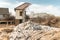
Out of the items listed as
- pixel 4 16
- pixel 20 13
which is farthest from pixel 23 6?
pixel 4 16

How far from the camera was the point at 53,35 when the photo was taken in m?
14.4

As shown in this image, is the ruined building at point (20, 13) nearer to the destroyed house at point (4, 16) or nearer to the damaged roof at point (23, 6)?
the damaged roof at point (23, 6)

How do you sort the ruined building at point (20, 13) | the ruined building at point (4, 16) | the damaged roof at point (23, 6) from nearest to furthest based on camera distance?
the damaged roof at point (23, 6), the ruined building at point (4, 16), the ruined building at point (20, 13)

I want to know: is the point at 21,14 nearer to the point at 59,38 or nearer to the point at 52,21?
the point at 52,21

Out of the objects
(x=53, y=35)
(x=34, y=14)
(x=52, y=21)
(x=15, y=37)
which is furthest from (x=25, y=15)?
(x=53, y=35)

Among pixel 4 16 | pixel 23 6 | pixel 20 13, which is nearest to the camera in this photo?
pixel 23 6

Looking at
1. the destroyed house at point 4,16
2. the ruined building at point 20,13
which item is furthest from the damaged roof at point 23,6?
the destroyed house at point 4,16

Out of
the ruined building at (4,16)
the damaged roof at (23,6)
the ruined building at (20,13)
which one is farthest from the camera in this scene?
the ruined building at (20,13)

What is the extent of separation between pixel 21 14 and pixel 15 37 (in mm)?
29231

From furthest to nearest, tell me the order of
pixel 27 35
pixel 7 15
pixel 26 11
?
pixel 7 15, pixel 26 11, pixel 27 35

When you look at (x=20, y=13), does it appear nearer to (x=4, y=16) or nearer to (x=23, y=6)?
(x=23, y=6)

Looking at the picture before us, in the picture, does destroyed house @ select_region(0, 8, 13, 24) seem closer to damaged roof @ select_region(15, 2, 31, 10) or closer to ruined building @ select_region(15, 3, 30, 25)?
ruined building @ select_region(15, 3, 30, 25)

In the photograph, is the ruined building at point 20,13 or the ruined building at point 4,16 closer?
the ruined building at point 4,16

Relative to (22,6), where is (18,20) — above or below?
→ below
